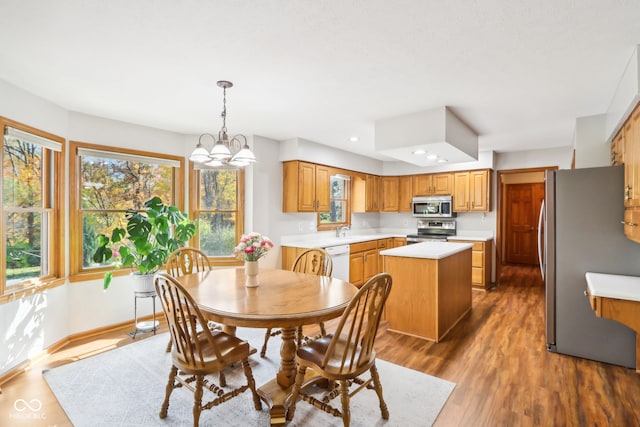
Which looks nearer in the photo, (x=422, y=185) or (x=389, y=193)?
(x=422, y=185)

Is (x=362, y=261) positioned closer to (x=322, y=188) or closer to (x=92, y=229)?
(x=322, y=188)

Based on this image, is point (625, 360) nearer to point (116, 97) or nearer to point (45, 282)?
point (116, 97)

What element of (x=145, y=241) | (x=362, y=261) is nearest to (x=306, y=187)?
(x=362, y=261)

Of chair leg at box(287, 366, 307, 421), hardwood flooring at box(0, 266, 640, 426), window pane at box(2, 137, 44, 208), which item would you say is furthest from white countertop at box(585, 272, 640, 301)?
window pane at box(2, 137, 44, 208)

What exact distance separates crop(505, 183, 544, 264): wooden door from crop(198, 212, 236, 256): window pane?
6919 mm

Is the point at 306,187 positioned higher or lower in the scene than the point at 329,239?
higher

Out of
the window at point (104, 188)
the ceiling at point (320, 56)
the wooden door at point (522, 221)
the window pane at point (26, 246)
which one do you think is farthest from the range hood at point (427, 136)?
the wooden door at point (522, 221)

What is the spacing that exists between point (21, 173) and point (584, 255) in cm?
521

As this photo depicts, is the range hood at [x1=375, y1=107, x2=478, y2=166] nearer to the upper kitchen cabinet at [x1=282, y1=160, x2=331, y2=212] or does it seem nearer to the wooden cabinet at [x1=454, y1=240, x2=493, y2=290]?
the upper kitchen cabinet at [x1=282, y1=160, x2=331, y2=212]

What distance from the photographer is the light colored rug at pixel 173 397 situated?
204 centimetres

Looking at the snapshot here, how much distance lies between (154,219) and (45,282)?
1110 mm

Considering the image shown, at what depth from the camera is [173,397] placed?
90.0 inches

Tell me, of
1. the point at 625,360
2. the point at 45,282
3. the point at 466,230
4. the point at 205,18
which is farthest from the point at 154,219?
the point at 466,230

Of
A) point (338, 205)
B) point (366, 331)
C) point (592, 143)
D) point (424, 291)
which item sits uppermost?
point (592, 143)
